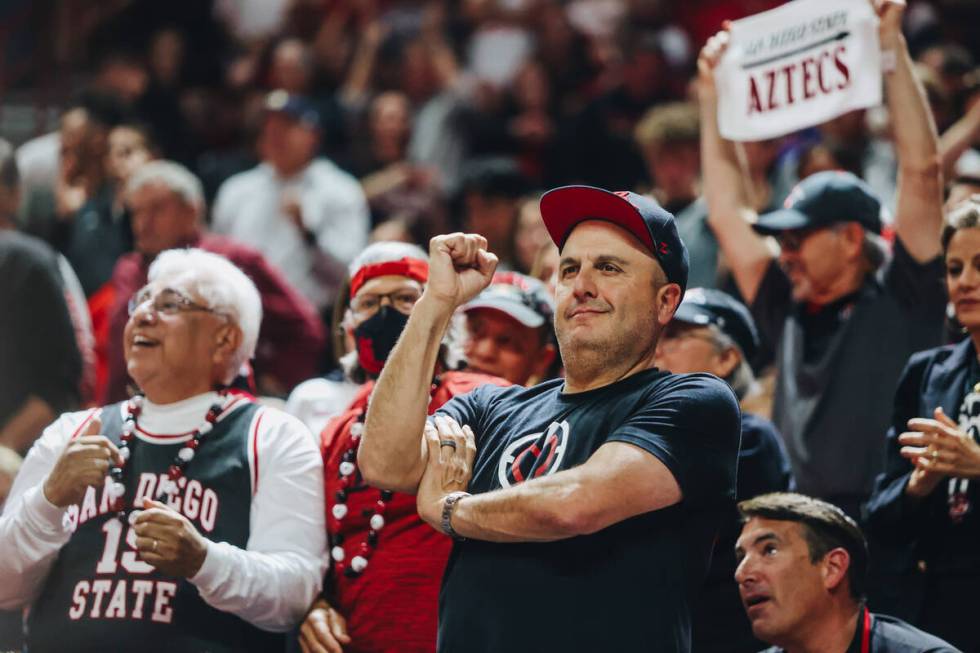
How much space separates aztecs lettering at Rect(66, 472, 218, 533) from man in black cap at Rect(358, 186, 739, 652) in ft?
2.56

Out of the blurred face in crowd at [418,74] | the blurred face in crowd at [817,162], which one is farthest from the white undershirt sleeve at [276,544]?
the blurred face in crowd at [418,74]

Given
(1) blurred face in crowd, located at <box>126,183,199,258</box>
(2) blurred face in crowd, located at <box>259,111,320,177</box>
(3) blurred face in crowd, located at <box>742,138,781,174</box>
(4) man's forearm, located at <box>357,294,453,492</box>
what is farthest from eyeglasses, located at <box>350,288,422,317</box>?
(2) blurred face in crowd, located at <box>259,111,320,177</box>

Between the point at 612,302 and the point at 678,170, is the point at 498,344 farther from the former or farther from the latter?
the point at 678,170

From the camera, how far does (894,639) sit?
150 inches

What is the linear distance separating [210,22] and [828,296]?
702 cm

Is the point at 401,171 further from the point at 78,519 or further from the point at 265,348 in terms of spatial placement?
the point at 78,519

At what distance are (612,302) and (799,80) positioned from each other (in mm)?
2177

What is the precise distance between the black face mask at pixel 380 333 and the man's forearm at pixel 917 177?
5.33 ft

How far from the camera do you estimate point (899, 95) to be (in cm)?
461

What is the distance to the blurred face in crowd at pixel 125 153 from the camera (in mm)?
7658

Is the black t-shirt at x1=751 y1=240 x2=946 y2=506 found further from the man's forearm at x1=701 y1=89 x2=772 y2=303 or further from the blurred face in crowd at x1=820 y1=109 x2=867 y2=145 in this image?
the blurred face in crowd at x1=820 y1=109 x2=867 y2=145

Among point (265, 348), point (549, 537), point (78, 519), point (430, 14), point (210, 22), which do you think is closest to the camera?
point (549, 537)

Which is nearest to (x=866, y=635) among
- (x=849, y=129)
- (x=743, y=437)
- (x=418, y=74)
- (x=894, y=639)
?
(x=894, y=639)

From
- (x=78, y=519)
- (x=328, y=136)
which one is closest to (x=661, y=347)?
(x=78, y=519)
